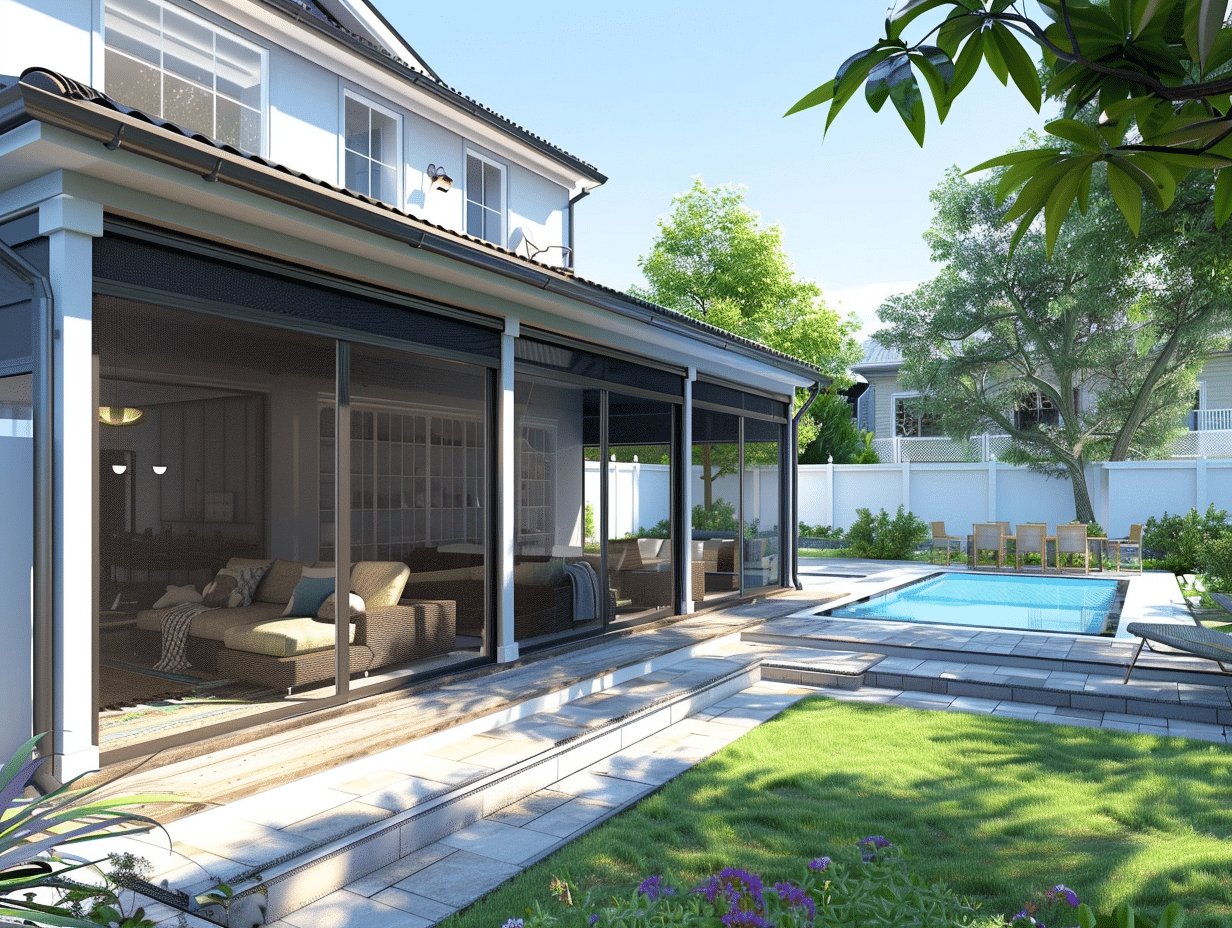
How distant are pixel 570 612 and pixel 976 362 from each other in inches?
590

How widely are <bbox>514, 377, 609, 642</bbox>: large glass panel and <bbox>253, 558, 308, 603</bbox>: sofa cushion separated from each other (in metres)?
1.78

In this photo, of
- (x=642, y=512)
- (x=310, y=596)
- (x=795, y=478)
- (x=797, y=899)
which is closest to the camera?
(x=797, y=899)

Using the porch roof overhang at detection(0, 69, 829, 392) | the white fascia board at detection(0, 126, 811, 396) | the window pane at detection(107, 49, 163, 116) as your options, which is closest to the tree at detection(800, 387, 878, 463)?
the white fascia board at detection(0, 126, 811, 396)

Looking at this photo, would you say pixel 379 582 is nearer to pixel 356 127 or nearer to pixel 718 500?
pixel 718 500

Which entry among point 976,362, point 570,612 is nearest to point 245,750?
point 570,612

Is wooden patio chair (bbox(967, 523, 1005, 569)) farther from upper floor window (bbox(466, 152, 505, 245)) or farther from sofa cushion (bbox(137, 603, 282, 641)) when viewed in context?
sofa cushion (bbox(137, 603, 282, 641))

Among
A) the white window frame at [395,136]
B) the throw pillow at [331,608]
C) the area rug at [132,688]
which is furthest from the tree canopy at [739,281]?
the area rug at [132,688]

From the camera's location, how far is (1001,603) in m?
13.2

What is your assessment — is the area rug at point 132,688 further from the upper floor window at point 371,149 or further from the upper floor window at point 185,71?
the upper floor window at point 371,149

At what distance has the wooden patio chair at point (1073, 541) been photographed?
16.0m

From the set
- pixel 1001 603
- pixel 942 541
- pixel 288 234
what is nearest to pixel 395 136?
pixel 288 234

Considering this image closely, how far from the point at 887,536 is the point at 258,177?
17.1 meters

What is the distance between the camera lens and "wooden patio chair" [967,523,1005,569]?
16.8m

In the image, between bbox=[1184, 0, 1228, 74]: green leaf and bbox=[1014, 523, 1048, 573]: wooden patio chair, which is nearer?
bbox=[1184, 0, 1228, 74]: green leaf
